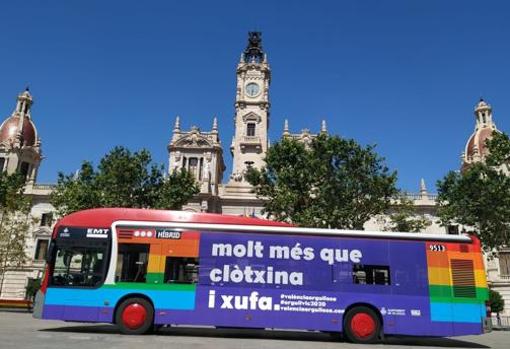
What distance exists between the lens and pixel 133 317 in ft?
38.9

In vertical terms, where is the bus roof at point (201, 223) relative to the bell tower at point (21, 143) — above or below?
below

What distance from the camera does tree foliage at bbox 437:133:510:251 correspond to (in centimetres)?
2527

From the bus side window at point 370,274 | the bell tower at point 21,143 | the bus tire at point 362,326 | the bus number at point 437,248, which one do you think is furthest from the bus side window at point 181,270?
the bell tower at point 21,143

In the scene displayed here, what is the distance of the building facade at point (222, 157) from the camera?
42.2 meters

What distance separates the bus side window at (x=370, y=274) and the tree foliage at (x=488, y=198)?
17.3 metres

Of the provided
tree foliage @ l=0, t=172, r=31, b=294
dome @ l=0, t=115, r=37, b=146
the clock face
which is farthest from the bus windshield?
the clock face

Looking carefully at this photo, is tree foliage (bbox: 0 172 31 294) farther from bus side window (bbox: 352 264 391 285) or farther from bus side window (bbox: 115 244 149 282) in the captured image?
bus side window (bbox: 352 264 391 285)

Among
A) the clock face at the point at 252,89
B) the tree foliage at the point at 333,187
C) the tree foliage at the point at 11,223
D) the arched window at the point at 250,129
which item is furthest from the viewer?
the clock face at the point at 252,89

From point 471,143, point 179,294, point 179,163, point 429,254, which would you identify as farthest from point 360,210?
point 471,143

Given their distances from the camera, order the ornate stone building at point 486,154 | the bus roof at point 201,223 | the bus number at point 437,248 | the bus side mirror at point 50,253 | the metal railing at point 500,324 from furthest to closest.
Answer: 1. the ornate stone building at point 486,154
2. the metal railing at point 500,324
3. the bus roof at point 201,223
4. the bus number at point 437,248
5. the bus side mirror at point 50,253

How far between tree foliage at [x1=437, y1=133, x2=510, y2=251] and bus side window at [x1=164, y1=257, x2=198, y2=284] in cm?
2110

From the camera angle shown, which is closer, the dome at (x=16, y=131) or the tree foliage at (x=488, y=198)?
the tree foliage at (x=488, y=198)

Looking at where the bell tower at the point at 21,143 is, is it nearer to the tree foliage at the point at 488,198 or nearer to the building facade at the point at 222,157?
the building facade at the point at 222,157

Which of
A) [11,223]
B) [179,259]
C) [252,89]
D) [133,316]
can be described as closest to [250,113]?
[252,89]
